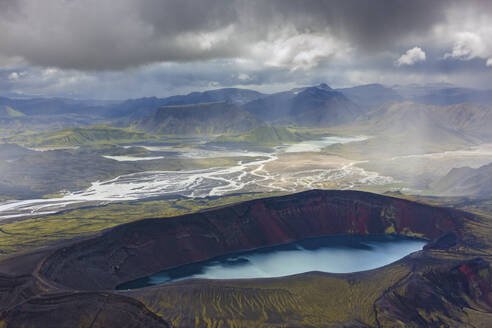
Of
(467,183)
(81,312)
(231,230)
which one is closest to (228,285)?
(81,312)

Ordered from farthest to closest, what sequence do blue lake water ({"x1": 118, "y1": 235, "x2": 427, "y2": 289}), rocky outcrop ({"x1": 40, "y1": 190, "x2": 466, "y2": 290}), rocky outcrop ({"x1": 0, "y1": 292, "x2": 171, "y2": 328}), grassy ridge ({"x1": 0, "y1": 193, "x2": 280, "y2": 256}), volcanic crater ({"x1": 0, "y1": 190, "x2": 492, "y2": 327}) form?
1. grassy ridge ({"x1": 0, "y1": 193, "x2": 280, "y2": 256})
2. blue lake water ({"x1": 118, "y1": 235, "x2": 427, "y2": 289})
3. rocky outcrop ({"x1": 40, "y1": 190, "x2": 466, "y2": 290})
4. volcanic crater ({"x1": 0, "y1": 190, "x2": 492, "y2": 327})
5. rocky outcrop ({"x1": 0, "y1": 292, "x2": 171, "y2": 328})

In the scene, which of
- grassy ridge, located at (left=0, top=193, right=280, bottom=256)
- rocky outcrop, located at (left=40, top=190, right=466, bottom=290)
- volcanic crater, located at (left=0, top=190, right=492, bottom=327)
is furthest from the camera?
grassy ridge, located at (left=0, top=193, right=280, bottom=256)

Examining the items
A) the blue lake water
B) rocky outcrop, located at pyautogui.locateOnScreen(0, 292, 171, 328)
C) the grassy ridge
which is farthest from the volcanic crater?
the grassy ridge

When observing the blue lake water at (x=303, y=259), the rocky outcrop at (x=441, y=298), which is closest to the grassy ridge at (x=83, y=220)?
the blue lake water at (x=303, y=259)

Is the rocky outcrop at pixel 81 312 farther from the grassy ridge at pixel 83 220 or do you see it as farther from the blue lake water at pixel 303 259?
the grassy ridge at pixel 83 220

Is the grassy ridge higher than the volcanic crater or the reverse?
the reverse

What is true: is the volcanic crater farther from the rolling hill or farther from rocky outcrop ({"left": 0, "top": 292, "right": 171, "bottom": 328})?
the rolling hill
